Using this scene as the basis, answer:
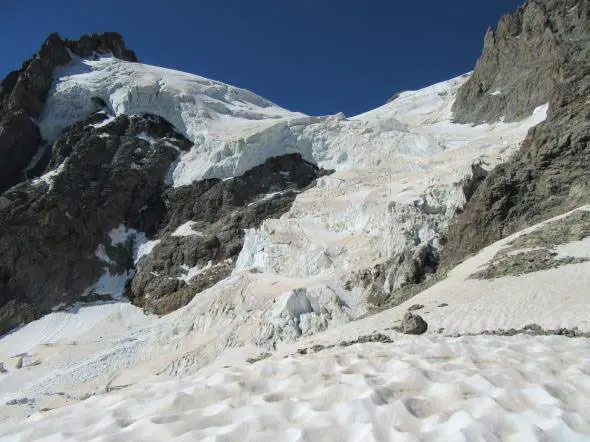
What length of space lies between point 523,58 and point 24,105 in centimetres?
6058

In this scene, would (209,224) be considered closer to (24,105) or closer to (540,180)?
(24,105)

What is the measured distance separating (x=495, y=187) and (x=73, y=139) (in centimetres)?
4900

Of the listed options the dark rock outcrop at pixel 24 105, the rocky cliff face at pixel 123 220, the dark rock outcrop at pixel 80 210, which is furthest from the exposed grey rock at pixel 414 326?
the dark rock outcrop at pixel 24 105

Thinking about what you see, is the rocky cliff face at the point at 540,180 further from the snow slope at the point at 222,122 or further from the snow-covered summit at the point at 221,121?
the snow slope at the point at 222,122

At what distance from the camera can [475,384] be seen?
14.1ft

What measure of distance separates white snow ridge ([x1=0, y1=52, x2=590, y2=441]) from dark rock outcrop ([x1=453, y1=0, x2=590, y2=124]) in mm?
3608

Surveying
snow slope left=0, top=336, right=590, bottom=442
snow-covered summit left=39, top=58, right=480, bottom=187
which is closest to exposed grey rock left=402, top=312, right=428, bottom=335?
snow slope left=0, top=336, right=590, bottom=442

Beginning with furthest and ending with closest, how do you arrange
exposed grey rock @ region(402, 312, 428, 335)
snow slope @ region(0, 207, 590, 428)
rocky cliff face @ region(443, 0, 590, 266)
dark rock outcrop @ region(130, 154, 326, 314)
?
dark rock outcrop @ region(130, 154, 326, 314), rocky cliff face @ region(443, 0, 590, 266), exposed grey rock @ region(402, 312, 428, 335), snow slope @ region(0, 207, 590, 428)

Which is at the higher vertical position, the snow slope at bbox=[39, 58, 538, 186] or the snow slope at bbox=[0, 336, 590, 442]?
the snow slope at bbox=[39, 58, 538, 186]

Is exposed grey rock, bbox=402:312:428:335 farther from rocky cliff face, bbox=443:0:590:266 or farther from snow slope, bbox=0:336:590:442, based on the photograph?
rocky cliff face, bbox=443:0:590:266

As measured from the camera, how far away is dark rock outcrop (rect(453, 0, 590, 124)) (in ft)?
165

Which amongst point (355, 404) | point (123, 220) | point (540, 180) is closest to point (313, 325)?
point (540, 180)

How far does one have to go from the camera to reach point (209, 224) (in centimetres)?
4781

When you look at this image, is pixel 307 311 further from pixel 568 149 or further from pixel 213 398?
pixel 213 398
